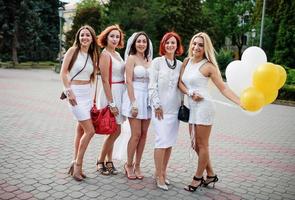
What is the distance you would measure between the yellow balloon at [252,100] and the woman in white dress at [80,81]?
7.43 ft

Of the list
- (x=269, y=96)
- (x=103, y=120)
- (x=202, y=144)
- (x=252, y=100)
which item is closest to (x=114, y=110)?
(x=103, y=120)

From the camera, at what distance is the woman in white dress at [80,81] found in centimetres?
487

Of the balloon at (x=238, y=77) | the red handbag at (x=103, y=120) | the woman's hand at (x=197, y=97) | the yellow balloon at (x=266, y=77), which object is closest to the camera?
the yellow balloon at (x=266, y=77)

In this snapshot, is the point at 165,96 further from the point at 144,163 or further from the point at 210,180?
the point at 144,163

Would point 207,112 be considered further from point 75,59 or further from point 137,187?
point 75,59

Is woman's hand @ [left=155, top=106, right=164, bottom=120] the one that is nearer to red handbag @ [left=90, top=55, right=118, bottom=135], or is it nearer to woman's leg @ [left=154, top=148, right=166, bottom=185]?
woman's leg @ [left=154, top=148, right=166, bottom=185]

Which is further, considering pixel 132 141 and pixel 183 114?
pixel 132 141

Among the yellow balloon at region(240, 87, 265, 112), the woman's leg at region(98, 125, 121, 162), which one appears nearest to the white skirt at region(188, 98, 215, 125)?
the yellow balloon at region(240, 87, 265, 112)

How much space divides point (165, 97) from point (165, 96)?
0.01m

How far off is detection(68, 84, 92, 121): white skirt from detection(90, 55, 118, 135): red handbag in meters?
0.12

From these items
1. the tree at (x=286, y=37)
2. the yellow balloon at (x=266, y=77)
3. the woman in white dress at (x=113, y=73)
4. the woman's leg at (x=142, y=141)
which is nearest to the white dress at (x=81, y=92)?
the woman in white dress at (x=113, y=73)

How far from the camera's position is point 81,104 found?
490cm

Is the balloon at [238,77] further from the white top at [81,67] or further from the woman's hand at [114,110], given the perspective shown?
the white top at [81,67]

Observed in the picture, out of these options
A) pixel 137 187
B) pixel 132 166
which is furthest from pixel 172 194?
pixel 132 166
